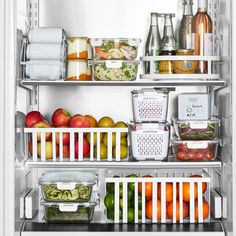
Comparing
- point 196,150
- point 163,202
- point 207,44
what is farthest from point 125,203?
point 207,44

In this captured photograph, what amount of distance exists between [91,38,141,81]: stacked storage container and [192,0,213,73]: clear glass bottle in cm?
27

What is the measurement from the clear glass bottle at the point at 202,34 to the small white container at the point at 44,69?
60 cm

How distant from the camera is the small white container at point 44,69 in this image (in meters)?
2.35

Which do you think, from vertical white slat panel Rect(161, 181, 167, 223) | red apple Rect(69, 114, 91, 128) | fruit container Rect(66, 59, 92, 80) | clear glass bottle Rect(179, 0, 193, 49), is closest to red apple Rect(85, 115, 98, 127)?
red apple Rect(69, 114, 91, 128)

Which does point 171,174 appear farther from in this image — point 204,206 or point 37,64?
point 37,64

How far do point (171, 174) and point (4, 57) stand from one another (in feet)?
3.31

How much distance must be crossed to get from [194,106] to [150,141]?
24cm

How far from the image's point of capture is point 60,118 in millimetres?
2465

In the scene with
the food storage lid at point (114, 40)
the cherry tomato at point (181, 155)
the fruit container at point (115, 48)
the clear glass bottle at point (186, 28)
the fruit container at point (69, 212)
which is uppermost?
the clear glass bottle at point (186, 28)

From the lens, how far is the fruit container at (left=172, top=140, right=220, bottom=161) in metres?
2.38

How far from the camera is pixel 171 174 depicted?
8.86 feet

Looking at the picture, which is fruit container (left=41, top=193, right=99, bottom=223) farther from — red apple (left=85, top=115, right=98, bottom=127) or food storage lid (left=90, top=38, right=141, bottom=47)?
food storage lid (left=90, top=38, right=141, bottom=47)

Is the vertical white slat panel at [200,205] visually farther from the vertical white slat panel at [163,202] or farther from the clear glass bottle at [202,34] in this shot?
the clear glass bottle at [202,34]

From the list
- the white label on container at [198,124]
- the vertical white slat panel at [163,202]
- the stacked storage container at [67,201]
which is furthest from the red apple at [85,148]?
the white label on container at [198,124]
